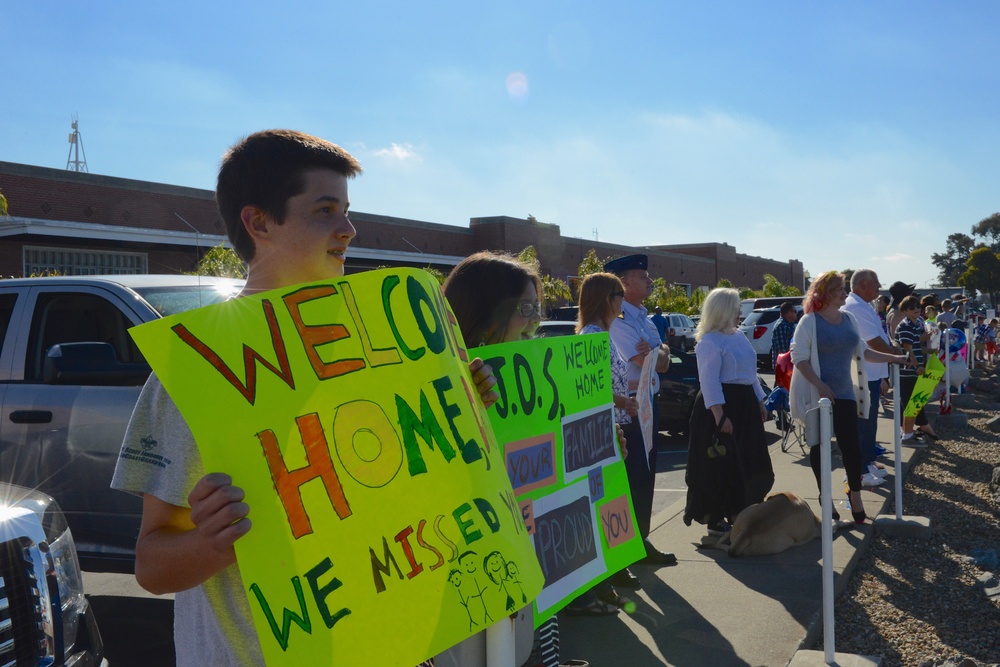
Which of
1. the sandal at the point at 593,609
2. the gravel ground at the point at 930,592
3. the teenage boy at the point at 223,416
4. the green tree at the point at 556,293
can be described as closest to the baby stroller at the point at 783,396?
the gravel ground at the point at 930,592

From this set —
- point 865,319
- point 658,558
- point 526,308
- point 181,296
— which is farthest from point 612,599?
point 865,319

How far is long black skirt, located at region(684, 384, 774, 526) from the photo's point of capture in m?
6.28

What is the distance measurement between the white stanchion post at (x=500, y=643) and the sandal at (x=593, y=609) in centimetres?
330

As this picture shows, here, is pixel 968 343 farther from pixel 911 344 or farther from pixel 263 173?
pixel 263 173

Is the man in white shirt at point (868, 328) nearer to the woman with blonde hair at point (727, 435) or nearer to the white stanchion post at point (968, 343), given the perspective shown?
the woman with blonde hair at point (727, 435)

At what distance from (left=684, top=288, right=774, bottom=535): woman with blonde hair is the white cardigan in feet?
1.19

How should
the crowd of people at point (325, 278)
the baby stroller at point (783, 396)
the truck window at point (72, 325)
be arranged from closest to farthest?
the crowd of people at point (325, 278), the truck window at point (72, 325), the baby stroller at point (783, 396)

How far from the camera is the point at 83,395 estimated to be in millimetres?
4809

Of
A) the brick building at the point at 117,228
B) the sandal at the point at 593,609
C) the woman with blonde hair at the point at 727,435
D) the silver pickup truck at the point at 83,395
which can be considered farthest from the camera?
the brick building at the point at 117,228

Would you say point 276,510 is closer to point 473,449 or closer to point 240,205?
point 473,449

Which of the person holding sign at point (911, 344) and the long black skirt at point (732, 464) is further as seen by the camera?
the person holding sign at point (911, 344)

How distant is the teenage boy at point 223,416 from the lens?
1.40 metres

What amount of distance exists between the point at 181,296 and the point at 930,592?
494 cm

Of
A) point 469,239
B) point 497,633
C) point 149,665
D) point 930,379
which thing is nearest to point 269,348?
point 497,633
